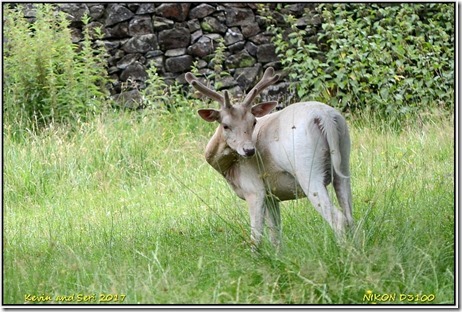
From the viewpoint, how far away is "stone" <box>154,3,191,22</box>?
1241cm

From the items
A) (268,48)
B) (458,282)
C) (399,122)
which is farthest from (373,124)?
(458,282)

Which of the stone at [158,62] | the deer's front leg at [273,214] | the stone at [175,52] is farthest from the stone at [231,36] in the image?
the deer's front leg at [273,214]

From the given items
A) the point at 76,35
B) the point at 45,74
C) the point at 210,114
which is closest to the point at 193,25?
the point at 76,35

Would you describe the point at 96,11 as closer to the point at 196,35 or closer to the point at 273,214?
the point at 196,35

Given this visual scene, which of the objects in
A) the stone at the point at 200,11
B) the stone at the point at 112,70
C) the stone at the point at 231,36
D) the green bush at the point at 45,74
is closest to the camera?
the green bush at the point at 45,74

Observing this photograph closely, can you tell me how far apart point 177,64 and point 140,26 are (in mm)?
809

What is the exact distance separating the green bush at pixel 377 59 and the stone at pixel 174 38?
1320mm

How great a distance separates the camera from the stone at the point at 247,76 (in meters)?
12.5

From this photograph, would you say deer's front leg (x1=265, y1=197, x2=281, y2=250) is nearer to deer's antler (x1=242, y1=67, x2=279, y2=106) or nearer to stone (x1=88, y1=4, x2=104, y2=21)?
deer's antler (x1=242, y1=67, x2=279, y2=106)

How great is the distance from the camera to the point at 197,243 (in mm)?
5961

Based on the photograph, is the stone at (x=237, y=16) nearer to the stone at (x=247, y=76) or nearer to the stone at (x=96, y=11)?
the stone at (x=247, y=76)

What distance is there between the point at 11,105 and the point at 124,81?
2.10 meters

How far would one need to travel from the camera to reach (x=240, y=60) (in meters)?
12.7

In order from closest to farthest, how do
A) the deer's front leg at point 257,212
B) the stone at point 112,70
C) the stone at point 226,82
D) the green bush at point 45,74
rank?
the deer's front leg at point 257,212 → the green bush at point 45,74 → the stone at point 226,82 → the stone at point 112,70
